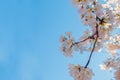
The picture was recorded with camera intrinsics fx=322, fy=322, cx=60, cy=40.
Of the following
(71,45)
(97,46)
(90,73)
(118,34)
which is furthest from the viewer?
(118,34)

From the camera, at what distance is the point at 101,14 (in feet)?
20.2

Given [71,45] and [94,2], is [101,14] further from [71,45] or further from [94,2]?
[71,45]

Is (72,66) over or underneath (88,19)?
underneath

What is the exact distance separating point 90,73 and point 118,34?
4322mm

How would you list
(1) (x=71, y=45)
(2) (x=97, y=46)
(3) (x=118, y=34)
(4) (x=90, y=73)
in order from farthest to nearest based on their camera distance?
(3) (x=118, y=34)
(2) (x=97, y=46)
(1) (x=71, y=45)
(4) (x=90, y=73)

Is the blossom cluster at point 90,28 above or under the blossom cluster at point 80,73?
above

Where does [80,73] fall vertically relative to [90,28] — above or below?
below

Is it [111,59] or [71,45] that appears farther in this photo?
[111,59]

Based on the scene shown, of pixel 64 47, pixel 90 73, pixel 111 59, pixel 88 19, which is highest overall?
pixel 111 59

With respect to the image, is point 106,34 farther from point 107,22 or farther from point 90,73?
point 90,73

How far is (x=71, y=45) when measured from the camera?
6301mm

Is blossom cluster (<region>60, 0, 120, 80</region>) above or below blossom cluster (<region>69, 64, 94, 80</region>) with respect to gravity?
above

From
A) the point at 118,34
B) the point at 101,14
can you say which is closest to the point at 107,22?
the point at 101,14

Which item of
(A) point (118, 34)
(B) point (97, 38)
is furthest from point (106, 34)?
(A) point (118, 34)
